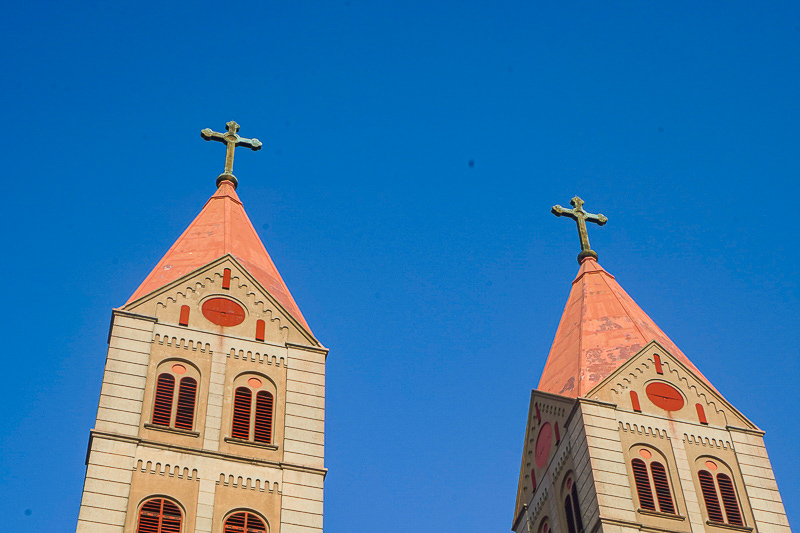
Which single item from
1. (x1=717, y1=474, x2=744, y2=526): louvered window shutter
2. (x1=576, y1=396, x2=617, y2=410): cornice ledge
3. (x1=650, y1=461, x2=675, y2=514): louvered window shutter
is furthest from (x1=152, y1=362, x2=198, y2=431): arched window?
(x1=717, y1=474, x2=744, y2=526): louvered window shutter

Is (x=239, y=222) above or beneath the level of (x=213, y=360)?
above

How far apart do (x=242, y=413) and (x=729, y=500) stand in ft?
51.3

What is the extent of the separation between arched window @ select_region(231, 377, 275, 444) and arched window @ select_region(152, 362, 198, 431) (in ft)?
4.53

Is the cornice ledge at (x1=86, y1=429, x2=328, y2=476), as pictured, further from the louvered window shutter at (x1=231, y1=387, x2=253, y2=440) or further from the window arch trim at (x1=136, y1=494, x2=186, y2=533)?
the window arch trim at (x1=136, y1=494, x2=186, y2=533)

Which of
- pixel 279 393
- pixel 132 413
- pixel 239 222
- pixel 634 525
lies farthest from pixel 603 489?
pixel 239 222

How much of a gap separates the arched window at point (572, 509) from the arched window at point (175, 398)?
1245 centimetres

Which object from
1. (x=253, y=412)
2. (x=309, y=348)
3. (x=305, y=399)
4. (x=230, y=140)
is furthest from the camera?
(x=230, y=140)

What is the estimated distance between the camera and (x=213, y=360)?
4106 cm

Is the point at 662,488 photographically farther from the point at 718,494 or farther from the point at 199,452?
the point at 199,452

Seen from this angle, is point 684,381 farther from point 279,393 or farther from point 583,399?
point 279,393

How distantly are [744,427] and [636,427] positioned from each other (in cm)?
415

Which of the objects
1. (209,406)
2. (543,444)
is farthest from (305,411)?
(543,444)

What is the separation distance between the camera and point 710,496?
40.7 m

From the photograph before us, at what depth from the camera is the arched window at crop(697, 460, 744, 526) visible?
4019 centimetres
